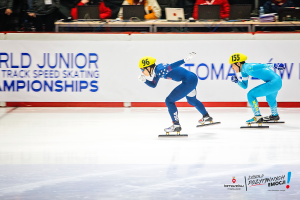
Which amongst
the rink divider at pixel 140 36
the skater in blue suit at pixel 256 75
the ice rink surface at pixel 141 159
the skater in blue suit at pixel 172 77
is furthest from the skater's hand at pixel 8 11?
the skater in blue suit at pixel 256 75

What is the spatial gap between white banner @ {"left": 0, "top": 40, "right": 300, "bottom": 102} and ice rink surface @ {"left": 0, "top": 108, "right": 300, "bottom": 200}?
105 centimetres

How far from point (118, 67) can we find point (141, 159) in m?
4.23

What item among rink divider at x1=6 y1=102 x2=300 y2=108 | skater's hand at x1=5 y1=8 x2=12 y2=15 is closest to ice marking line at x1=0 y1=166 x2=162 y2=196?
rink divider at x1=6 y1=102 x2=300 y2=108

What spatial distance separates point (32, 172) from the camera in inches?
164

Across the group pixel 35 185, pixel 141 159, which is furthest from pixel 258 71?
pixel 35 185

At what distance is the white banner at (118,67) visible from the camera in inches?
335

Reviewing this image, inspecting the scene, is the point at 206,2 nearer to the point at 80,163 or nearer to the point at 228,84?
the point at 228,84

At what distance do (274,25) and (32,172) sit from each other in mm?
6686

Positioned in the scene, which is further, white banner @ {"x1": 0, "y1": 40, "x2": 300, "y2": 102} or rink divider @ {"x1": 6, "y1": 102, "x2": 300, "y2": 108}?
rink divider @ {"x1": 6, "y1": 102, "x2": 300, "y2": 108}

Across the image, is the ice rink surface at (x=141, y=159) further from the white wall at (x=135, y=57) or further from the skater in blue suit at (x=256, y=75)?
the white wall at (x=135, y=57)

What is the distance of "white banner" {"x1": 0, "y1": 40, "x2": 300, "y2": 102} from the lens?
27.9 feet

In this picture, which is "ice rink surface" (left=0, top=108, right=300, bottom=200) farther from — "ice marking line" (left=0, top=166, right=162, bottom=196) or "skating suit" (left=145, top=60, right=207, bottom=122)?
"skating suit" (left=145, top=60, right=207, bottom=122)

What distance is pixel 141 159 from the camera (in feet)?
15.5

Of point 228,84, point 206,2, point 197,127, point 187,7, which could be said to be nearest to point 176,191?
point 197,127
